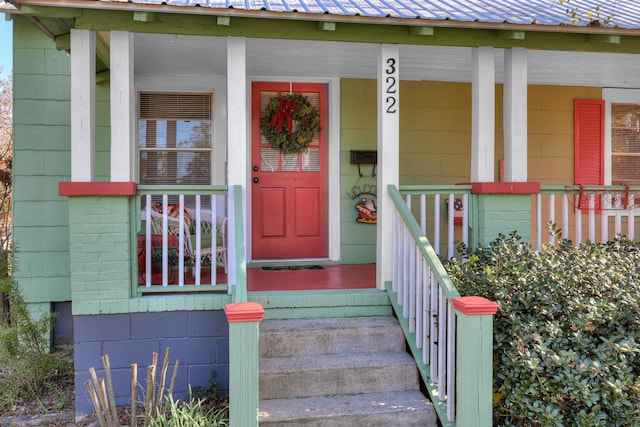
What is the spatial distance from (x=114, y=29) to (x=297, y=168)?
2604 millimetres

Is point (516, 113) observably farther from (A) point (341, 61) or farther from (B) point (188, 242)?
(B) point (188, 242)

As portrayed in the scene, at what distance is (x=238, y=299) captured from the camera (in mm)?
3182

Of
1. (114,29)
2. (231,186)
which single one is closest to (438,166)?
(231,186)

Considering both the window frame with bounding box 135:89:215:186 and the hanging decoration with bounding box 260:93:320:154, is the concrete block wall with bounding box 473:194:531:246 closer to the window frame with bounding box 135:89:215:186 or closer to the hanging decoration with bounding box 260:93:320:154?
the hanging decoration with bounding box 260:93:320:154

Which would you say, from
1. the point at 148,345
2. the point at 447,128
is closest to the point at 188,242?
the point at 148,345

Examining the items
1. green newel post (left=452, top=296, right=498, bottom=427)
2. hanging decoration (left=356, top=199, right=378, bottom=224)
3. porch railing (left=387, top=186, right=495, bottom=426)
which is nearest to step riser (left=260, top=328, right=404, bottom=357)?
porch railing (left=387, top=186, right=495, bottom=426)

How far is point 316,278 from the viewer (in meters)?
4.90

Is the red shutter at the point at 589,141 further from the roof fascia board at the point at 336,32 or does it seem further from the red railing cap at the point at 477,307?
the red railing cap at the point at 477,307

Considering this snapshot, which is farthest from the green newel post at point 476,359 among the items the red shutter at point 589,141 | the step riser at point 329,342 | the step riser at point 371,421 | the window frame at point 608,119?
the window frame at point 608,119

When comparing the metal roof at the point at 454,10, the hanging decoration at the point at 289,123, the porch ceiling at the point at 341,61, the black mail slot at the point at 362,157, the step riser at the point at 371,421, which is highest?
the metal roof at the point at 454,10

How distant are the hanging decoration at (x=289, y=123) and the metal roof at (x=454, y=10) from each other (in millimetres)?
1575

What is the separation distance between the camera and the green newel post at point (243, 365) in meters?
2.82

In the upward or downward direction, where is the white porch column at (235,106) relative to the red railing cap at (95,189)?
upward

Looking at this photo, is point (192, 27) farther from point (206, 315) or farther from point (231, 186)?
point (206, 315)
